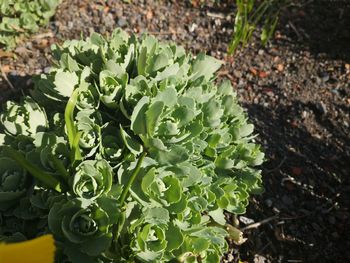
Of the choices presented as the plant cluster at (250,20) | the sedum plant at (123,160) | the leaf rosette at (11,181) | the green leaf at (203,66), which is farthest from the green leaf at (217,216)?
the plant cluster at (250,20)

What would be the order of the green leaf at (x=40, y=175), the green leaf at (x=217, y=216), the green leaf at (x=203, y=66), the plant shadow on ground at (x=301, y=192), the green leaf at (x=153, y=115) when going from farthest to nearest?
the plant shadow on ground at (x=301, y=192) → the green leaf at (x=203, y=66) → the green leaf at (x=217, y=216) → the green leaf at (x=153, y=115) → the green leaf at (x=40, y=175)

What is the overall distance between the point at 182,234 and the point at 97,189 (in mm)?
316

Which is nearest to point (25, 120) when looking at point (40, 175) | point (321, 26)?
point (40, 175)

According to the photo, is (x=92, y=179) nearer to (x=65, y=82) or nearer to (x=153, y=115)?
(x=153, y=115)

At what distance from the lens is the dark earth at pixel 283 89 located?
2131 mm

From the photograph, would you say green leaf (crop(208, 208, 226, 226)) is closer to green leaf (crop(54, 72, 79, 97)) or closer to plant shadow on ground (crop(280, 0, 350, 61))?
green leaf (crop(54, 72, 79, 97))

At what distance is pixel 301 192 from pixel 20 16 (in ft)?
6.40

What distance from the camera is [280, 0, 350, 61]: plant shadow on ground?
2.95 metres

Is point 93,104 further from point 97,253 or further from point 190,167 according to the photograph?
point 97,253

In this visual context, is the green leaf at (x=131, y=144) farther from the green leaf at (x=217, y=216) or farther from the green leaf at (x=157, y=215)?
the green leaf at (x=217, y=216)

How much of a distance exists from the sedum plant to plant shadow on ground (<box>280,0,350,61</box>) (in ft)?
5.24

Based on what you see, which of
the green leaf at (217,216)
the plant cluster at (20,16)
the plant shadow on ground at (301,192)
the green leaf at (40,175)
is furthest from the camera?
the plant cluster at (20,16)

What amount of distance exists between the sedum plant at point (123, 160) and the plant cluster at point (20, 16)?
3.61 feet

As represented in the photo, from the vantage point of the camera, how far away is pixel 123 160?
55.7 inches
